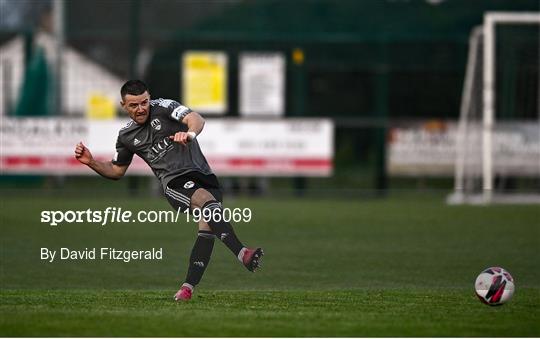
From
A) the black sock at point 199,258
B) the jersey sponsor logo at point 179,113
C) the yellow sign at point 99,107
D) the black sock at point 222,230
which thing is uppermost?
the jersey sponsor logo at point 179,113

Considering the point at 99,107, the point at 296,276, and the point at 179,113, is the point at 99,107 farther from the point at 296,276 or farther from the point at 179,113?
the point at 179,113

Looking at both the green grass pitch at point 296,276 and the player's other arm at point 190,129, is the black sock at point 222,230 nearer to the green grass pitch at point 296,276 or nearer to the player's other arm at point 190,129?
the green grass pitch at point 296,276

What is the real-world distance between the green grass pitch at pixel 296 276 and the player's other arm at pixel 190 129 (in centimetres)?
131

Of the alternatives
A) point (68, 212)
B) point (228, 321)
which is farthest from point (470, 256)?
point (68, 212)

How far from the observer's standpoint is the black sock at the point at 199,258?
32.2 feet

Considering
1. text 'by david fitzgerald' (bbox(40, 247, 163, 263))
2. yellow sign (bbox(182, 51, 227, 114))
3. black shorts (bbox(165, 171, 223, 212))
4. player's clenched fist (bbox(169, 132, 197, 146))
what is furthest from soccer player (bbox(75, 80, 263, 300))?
yellow sign (bbox(182, 51, 227, 114))

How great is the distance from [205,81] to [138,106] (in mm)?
16376

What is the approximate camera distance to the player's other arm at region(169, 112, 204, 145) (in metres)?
9.33

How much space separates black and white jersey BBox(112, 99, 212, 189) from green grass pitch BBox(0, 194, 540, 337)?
110cm

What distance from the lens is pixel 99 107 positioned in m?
26.0

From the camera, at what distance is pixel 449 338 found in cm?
789

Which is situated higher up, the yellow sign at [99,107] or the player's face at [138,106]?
the player's face at [138,106]

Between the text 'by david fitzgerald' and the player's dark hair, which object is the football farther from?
the text 'by david fitzgerald'

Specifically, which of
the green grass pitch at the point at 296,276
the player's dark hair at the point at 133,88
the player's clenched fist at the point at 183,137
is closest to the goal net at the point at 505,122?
the green grass pitch at the point at 296,276
